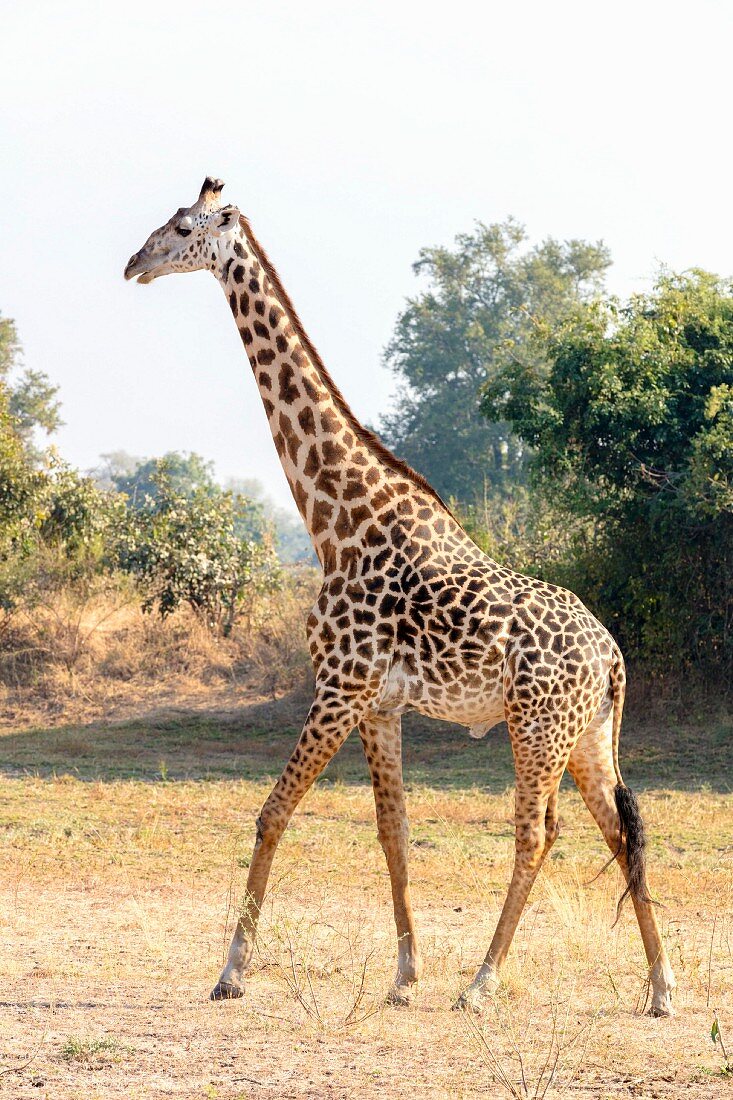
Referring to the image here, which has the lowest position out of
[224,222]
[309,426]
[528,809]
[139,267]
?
[528,809]

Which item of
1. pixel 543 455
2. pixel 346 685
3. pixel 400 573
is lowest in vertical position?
pixel 346 685

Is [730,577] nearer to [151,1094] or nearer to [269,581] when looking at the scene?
[269,581]

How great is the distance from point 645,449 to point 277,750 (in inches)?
200

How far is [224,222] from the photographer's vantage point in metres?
6.22

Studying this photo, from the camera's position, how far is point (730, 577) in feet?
44.3

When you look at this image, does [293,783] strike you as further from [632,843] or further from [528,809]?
[632,843]

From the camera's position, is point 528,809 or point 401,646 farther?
point 401,646

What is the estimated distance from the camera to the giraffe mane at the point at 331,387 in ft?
20.0

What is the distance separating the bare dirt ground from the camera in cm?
466

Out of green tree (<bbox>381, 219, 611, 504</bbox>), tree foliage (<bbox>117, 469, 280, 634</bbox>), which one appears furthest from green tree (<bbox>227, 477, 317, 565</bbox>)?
tree foliage (<bbox>117, 469, 280, 634</bbox>)

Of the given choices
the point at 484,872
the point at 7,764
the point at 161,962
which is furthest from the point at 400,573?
the point at 7,764

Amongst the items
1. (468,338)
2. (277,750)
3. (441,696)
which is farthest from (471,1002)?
(468,338)

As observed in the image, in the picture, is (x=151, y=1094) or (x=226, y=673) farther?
(x=226, y=673)

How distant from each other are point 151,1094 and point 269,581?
1492 cm
